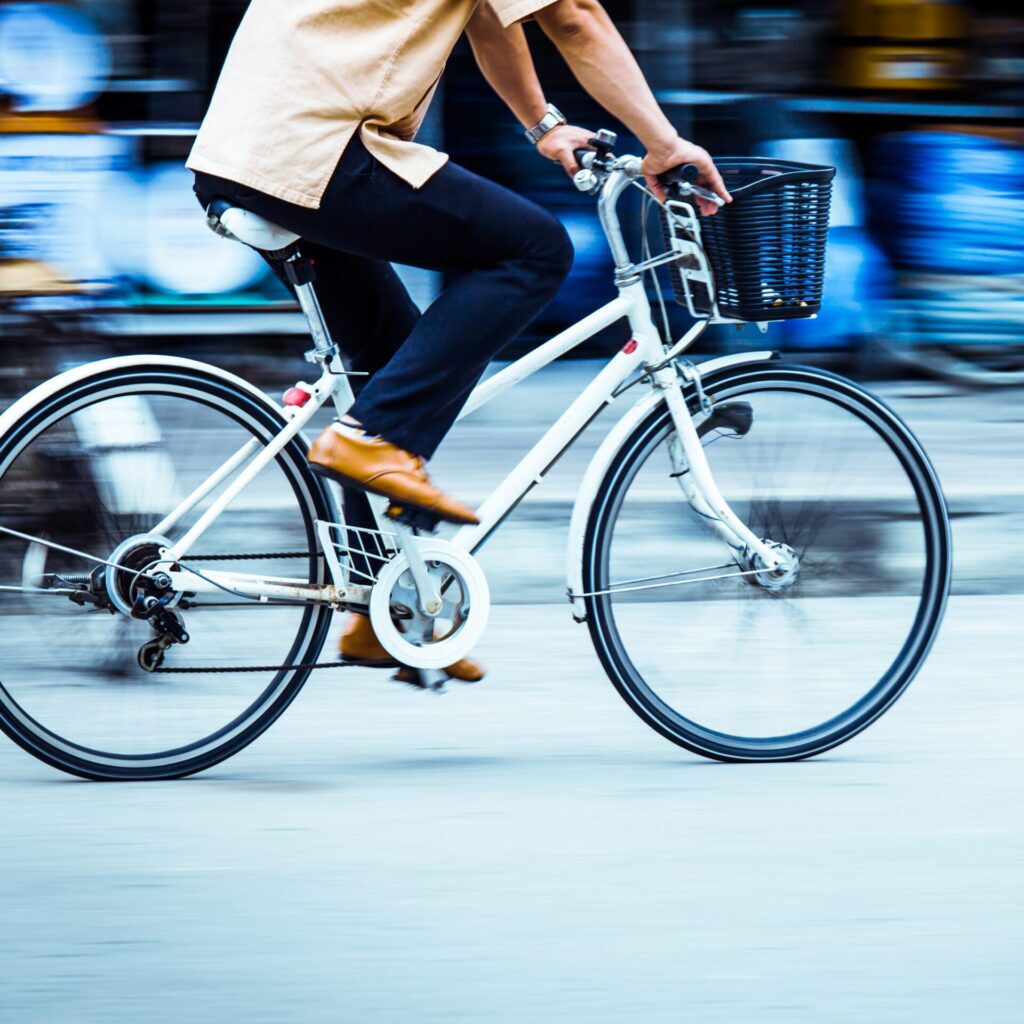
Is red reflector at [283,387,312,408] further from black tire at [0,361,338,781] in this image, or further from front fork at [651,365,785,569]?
front fork at [651,365,785,569]

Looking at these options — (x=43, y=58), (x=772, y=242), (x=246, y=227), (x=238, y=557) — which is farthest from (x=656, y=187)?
(x=43, y=58)

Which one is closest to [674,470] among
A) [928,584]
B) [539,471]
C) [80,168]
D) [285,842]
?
[539,471]

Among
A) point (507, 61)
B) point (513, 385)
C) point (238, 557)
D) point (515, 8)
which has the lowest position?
point (238, 557)

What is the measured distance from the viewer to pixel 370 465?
3752 mm

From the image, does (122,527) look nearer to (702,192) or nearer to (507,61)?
(507,61)

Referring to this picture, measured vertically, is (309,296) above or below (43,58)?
above

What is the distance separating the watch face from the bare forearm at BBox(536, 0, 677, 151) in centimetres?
473

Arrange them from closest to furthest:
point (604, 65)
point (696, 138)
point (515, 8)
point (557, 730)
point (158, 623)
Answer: point (515, 8), point (604, 65), point (158, 623), point (557, 730), point (696, 138)

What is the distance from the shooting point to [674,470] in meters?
4.06

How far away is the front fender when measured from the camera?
3941mm

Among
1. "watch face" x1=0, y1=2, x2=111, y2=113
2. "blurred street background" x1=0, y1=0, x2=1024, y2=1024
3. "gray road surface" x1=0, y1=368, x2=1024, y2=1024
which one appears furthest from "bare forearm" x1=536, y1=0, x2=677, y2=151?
"watch face" x1=0, y1=2, x2=111, y2=113

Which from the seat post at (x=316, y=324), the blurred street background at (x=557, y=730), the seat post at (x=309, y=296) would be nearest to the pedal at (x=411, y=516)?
the seat post at (x=316, y=324)

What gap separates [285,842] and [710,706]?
3.39 feet

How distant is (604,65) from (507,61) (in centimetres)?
37
